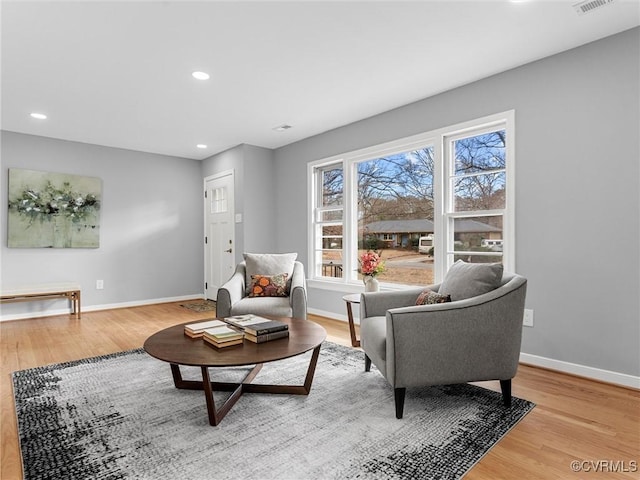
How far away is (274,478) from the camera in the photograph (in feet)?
4.97

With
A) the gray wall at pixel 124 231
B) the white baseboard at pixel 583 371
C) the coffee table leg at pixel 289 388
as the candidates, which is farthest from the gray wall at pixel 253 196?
the white baseboard at pixel 583 371

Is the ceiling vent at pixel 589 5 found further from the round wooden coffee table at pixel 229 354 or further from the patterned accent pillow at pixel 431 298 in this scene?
the round wooden coffee table at pixel 229 354

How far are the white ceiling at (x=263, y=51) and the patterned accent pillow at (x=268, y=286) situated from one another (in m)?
1.76

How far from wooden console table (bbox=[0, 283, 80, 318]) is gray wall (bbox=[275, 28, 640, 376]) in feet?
16.5

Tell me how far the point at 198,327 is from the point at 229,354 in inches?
18.0

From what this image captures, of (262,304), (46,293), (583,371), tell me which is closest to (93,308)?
(46,293)

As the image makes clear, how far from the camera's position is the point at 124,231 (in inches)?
218

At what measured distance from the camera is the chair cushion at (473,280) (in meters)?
2.22

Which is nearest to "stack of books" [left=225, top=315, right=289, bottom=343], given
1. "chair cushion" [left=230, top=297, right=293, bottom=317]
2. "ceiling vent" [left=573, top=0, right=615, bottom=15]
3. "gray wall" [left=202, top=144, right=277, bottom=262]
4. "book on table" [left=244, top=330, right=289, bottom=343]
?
"book on table" [left=244, top=330, right=289, bottom=343]

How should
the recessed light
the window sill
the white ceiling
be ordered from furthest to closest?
the window sill
the recessed light
the white ceiling

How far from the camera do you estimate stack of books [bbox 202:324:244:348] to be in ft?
6.76

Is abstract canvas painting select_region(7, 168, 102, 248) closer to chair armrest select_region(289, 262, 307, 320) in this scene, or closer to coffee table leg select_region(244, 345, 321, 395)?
chair armrest select_region(289, 262, 307, 320)

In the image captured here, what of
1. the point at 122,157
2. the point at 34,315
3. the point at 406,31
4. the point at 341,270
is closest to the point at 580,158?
the point at 406,31

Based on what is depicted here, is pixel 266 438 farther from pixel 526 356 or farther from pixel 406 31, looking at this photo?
pixel 406 31
